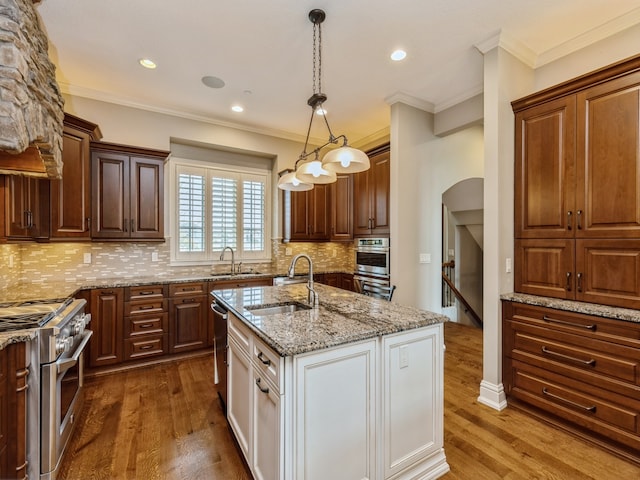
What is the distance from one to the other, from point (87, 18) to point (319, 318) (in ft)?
9.66

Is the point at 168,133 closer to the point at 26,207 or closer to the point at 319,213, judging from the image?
the point at 26,207

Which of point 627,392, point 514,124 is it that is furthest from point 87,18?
point 627,392

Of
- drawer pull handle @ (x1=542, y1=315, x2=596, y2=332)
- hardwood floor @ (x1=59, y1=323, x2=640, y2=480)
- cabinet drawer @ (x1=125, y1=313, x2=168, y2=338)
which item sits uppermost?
drawer pull handle @ (x1=542, y1=315, x2=596, y2=332)

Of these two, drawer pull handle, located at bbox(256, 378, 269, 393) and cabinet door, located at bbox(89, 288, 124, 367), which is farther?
cabinet door, located at bbox(89, 288, 124, 367)

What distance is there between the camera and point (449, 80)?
3318 mm

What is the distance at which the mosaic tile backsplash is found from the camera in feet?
10.1

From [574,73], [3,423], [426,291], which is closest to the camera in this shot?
[3,423]

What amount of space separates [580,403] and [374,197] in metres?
2.91

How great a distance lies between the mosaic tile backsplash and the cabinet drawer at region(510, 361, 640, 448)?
10.5 ft

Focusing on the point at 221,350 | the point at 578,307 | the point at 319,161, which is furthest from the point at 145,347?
the point at 578,307

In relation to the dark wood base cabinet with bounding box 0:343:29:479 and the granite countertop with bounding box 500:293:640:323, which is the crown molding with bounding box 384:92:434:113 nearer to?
the granite countertop with bounding box 500:293:640:323

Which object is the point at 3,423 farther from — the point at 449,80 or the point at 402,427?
the point at 449,80

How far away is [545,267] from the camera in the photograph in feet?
8.20

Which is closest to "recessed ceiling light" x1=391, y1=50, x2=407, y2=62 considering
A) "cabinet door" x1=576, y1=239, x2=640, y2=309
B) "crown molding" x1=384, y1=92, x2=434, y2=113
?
"crown molding" x1=384, y1=92, x2=434, y2=113
